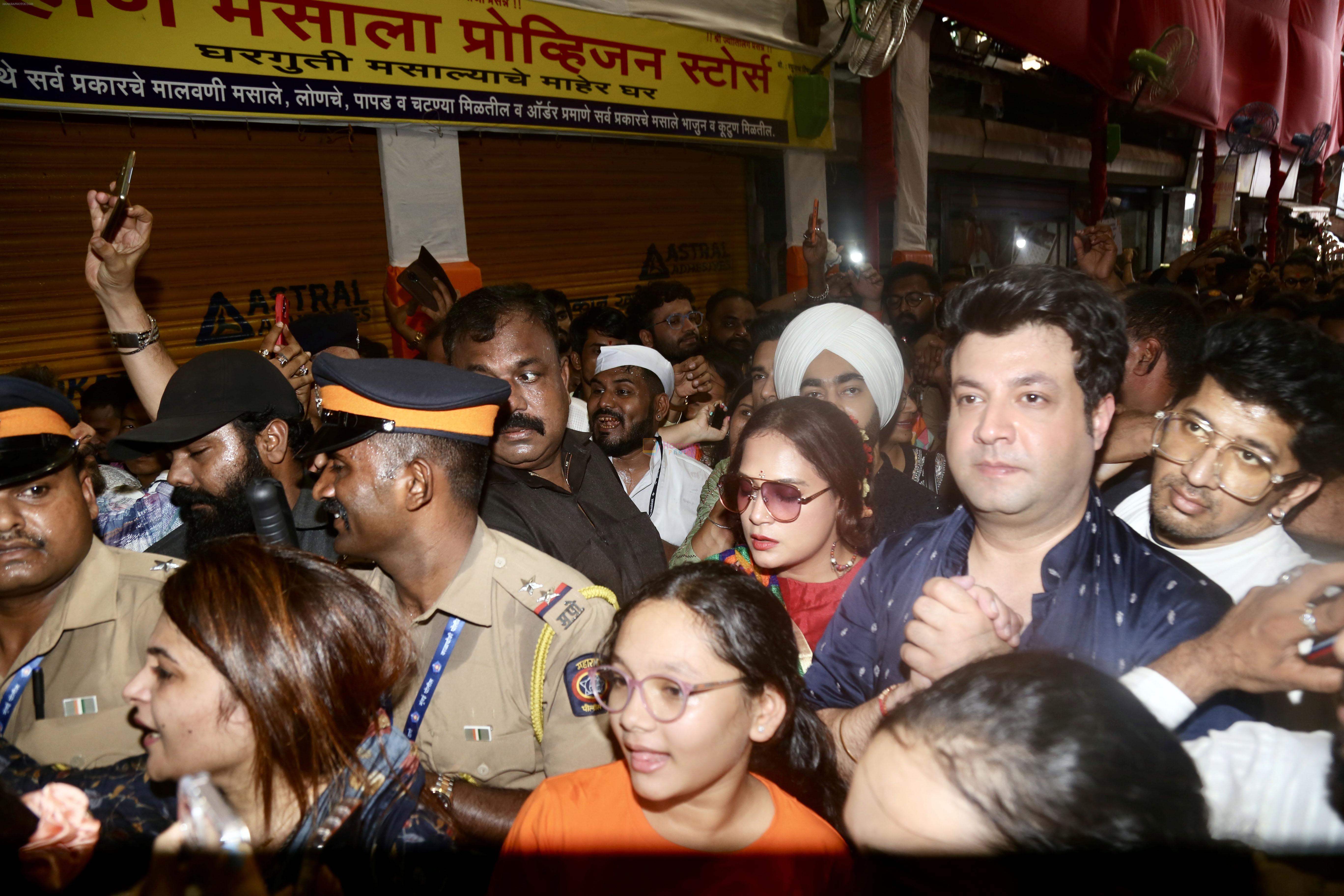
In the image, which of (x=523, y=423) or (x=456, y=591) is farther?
(x=523, y=423)

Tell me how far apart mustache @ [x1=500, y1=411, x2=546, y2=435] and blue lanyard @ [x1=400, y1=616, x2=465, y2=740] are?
0.89 m

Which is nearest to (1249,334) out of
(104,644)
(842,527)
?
(842,527)

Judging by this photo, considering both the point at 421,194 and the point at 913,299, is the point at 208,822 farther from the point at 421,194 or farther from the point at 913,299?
the point at 913,299

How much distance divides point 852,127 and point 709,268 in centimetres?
319

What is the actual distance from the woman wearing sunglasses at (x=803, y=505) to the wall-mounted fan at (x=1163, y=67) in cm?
1196

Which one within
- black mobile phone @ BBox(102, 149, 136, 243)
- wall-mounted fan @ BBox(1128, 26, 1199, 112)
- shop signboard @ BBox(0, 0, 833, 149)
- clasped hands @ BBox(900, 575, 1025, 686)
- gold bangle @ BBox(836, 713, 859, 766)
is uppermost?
wall-mounted fan @ BBox(1128, 26, 1199, 112)

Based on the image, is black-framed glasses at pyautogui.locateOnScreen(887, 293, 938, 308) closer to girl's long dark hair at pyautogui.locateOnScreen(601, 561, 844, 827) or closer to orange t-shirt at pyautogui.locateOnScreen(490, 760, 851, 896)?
girl's long dark hair at pyautogui.locateOnScreen(601, 561, 844, 827)

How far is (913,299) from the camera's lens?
6039mm

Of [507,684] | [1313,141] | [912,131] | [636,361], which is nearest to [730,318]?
[636,361]

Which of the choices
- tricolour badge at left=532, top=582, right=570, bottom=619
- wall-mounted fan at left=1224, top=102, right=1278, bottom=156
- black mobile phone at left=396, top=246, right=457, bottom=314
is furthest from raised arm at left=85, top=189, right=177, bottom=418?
wall-mounted fan at left=1224, top=102, right=1278, bottom=156

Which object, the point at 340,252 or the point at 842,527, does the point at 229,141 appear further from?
the point at 842,527

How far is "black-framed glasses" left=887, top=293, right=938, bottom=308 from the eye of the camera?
602 centimetres

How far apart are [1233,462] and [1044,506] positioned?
2.07ft

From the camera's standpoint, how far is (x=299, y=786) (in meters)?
1.46
